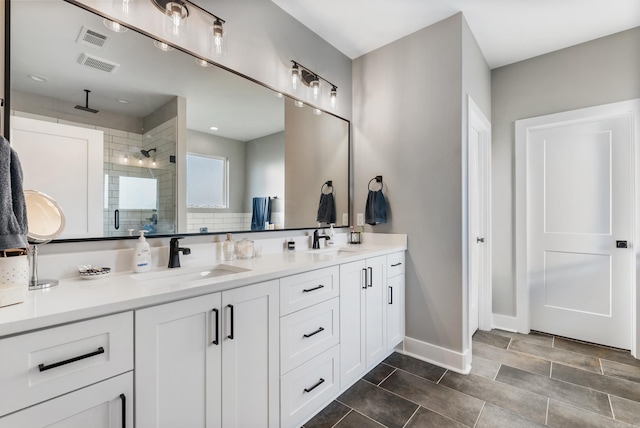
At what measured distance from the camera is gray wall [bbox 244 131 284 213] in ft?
6.49

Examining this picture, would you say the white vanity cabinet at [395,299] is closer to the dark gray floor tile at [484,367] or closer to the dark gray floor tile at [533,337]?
the dark gray floor tile at [484,367]

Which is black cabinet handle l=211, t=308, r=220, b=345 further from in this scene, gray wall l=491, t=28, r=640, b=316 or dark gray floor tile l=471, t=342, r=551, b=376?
gray wall l=491, t=28, r=640, b=316

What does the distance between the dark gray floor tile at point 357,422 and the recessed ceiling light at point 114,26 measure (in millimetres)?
2292

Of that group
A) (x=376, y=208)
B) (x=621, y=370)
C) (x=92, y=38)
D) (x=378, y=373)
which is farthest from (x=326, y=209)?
(x=621, y=370)

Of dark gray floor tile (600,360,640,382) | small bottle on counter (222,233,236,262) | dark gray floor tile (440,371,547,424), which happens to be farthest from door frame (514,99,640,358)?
small bottle on counter (222,233,236,262)

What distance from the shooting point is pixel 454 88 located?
89.1 inches

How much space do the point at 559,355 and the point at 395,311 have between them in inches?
55.4

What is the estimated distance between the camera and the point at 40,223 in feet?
3.85

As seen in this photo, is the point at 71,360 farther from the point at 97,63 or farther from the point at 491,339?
the point at 491,339

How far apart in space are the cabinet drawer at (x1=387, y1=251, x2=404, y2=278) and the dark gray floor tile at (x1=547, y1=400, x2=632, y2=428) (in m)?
1.19

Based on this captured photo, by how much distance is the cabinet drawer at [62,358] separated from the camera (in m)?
0.76

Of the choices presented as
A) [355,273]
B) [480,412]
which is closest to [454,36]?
[355,273]

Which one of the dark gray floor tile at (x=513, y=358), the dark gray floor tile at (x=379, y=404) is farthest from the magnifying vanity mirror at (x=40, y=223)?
the dark gray floor tile at (x=513, y=358)

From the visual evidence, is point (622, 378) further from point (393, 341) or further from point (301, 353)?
point (301, 353)
